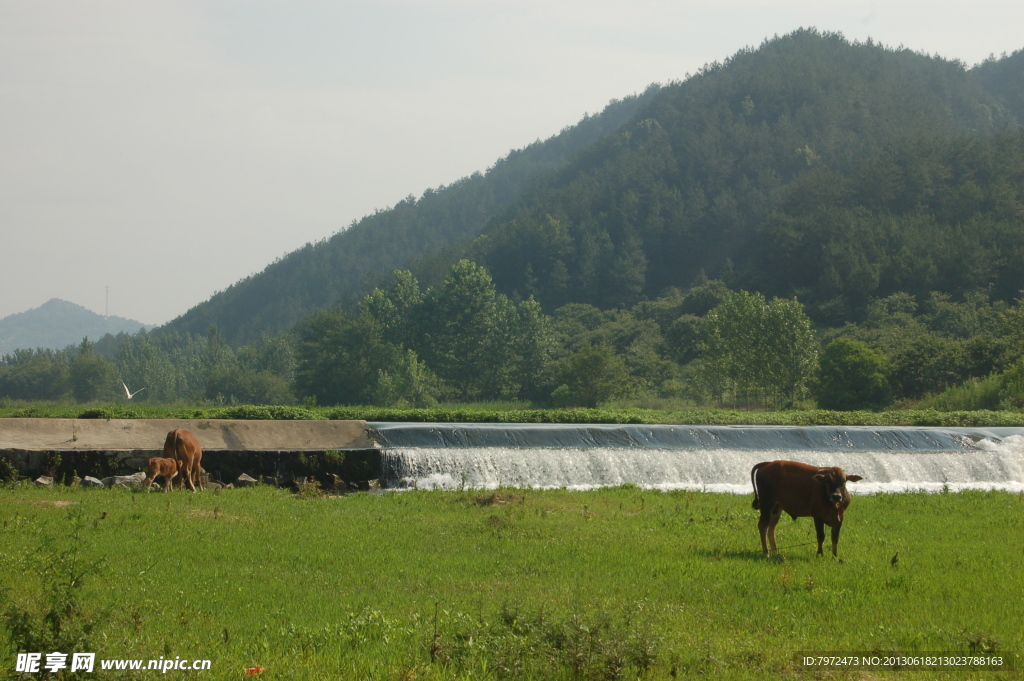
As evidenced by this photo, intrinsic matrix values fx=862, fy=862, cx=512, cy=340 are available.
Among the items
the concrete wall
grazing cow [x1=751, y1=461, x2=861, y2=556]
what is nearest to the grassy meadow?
grazing cow [x1=751, y1=461, x2=861, y2=556]

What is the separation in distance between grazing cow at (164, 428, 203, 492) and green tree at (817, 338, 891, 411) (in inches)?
1381

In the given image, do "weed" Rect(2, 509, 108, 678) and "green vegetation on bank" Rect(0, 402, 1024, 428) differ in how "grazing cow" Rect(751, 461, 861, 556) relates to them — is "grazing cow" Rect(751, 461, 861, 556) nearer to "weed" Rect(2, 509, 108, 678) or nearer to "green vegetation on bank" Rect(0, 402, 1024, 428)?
"weed" Rect(2, 509, 108, 678)

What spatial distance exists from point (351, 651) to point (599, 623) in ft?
6.65

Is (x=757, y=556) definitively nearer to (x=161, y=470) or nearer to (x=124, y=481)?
(x=161, y=470)

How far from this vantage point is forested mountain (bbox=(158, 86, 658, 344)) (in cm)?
15600

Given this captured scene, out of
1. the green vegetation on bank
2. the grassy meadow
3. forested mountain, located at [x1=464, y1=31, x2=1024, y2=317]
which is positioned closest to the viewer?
the grassy meadow

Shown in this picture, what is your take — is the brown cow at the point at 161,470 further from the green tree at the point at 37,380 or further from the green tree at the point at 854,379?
the green tree at the point at 37,380

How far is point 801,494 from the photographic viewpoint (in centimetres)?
1090

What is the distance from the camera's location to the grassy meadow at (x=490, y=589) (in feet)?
22.4

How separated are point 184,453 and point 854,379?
3587 centimetres

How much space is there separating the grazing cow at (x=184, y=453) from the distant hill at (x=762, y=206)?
6210 centimetres

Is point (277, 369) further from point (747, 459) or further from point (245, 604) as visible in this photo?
point (245, 604)

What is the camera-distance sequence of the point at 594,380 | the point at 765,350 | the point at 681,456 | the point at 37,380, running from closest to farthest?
the point at 681,456 → the point at 765,350 → the point at 594,380 → the point at 37,380

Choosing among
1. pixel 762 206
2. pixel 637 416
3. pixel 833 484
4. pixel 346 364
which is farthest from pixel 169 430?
pixel 762 206
